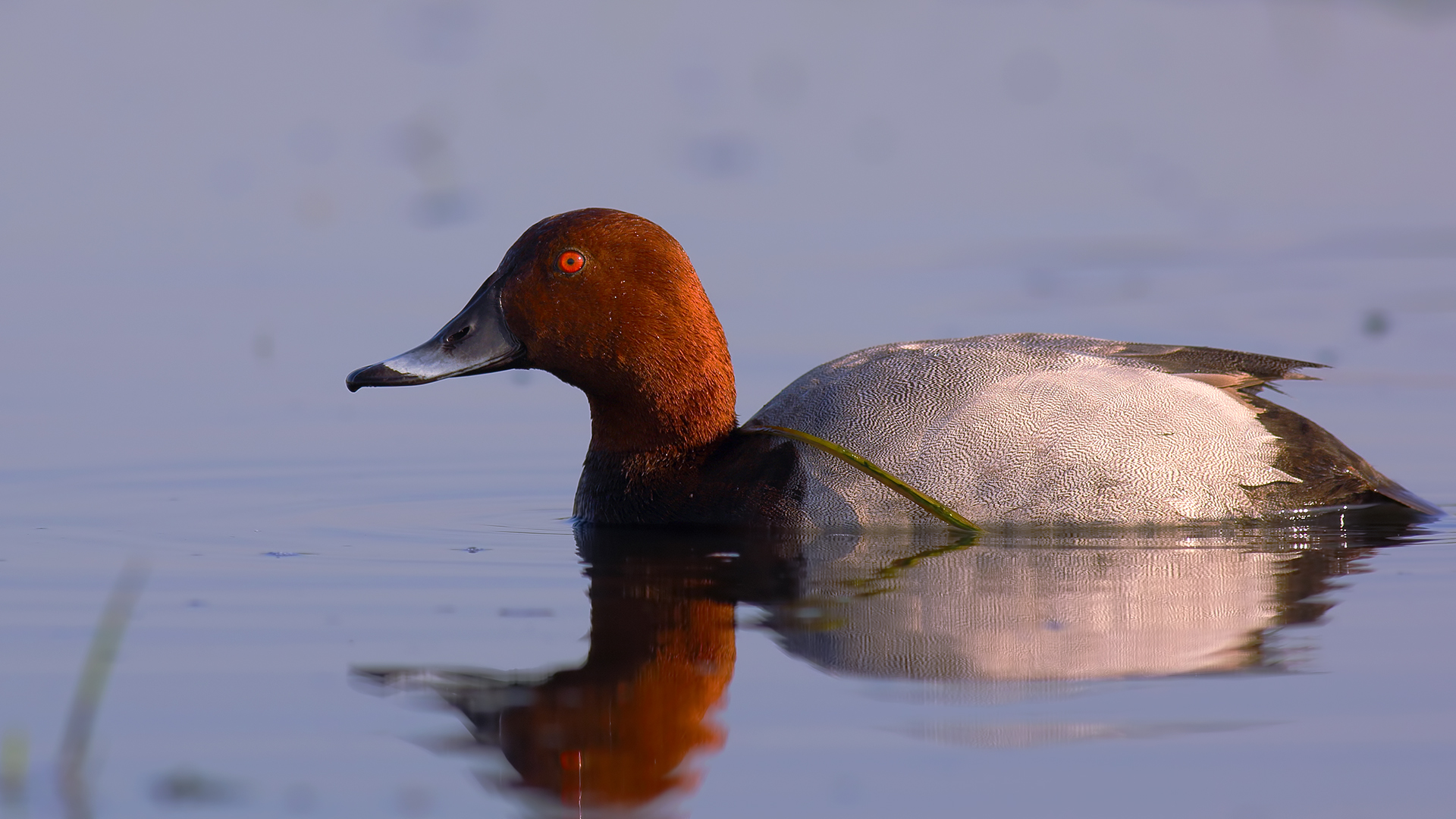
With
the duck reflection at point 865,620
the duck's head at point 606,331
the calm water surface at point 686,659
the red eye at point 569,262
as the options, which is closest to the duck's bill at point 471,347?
the duck's head at point 606,331

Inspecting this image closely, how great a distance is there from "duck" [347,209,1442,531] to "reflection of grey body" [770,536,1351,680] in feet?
0.72

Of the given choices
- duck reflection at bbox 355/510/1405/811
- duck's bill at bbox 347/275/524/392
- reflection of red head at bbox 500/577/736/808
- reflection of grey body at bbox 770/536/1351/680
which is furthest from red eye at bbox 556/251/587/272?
reflection of red head at bbox 500/577/736/808

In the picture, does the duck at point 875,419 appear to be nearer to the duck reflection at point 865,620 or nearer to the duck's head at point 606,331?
the duck's head at point 606,331

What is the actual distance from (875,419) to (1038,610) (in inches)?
50.5

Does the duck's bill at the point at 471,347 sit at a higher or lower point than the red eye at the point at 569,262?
lower

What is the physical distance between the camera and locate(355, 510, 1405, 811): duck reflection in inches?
166

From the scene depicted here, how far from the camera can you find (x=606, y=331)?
6.70 m

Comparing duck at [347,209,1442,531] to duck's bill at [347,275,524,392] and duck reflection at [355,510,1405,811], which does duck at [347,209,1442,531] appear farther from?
duck reflection at [355,510,1405,811]

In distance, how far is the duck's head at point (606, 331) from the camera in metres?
6.71

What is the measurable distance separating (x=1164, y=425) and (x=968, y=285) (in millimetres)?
4150

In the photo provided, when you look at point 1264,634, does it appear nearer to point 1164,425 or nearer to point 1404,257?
point 1164,425

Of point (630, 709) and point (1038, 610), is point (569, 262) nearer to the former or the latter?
point (1038, 610)

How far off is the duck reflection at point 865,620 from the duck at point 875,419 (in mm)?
127

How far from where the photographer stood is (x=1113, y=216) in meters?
12.1
